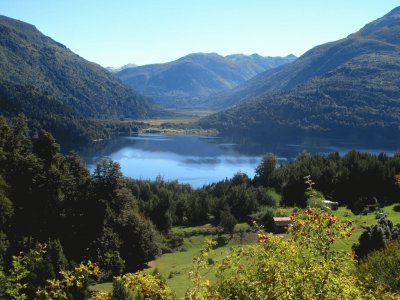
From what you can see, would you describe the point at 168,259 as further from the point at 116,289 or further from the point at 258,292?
the point at 258,292

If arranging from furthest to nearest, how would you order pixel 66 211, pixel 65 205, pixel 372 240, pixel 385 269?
1. pixel 65 205
2. pixel 66 211
3. pixel 372 240
4. pixel 385 269

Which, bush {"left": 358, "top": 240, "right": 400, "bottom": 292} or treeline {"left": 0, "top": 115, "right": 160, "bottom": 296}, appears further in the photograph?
treeline {"left": 0, "top": 115, "right": 160, "bottom": 296}

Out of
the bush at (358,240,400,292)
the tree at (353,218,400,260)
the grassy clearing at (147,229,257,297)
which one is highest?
the bush at (358,240,400,292)

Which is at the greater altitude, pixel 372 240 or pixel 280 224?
pixel 372 240

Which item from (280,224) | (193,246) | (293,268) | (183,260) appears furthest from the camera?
(193,246)

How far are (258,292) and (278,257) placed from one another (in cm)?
142

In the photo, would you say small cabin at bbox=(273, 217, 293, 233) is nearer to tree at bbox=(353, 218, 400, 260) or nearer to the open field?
the open field

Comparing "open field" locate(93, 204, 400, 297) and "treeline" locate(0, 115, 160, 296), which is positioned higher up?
"treeline" locate(0, 115, 160, 296)

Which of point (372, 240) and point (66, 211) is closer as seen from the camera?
point (372, 240)

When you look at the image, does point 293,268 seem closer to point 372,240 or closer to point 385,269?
point 385,269

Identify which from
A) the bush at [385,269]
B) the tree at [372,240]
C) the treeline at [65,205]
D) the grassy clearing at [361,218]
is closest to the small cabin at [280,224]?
the grassy clearing at [361,218]

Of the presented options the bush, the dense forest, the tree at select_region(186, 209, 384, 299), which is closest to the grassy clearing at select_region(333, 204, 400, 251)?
the dense forest

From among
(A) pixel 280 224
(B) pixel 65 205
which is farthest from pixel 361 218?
(B) pixel 65 205

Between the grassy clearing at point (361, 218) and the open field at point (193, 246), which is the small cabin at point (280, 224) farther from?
the grassy clearing at point (361, 218)
